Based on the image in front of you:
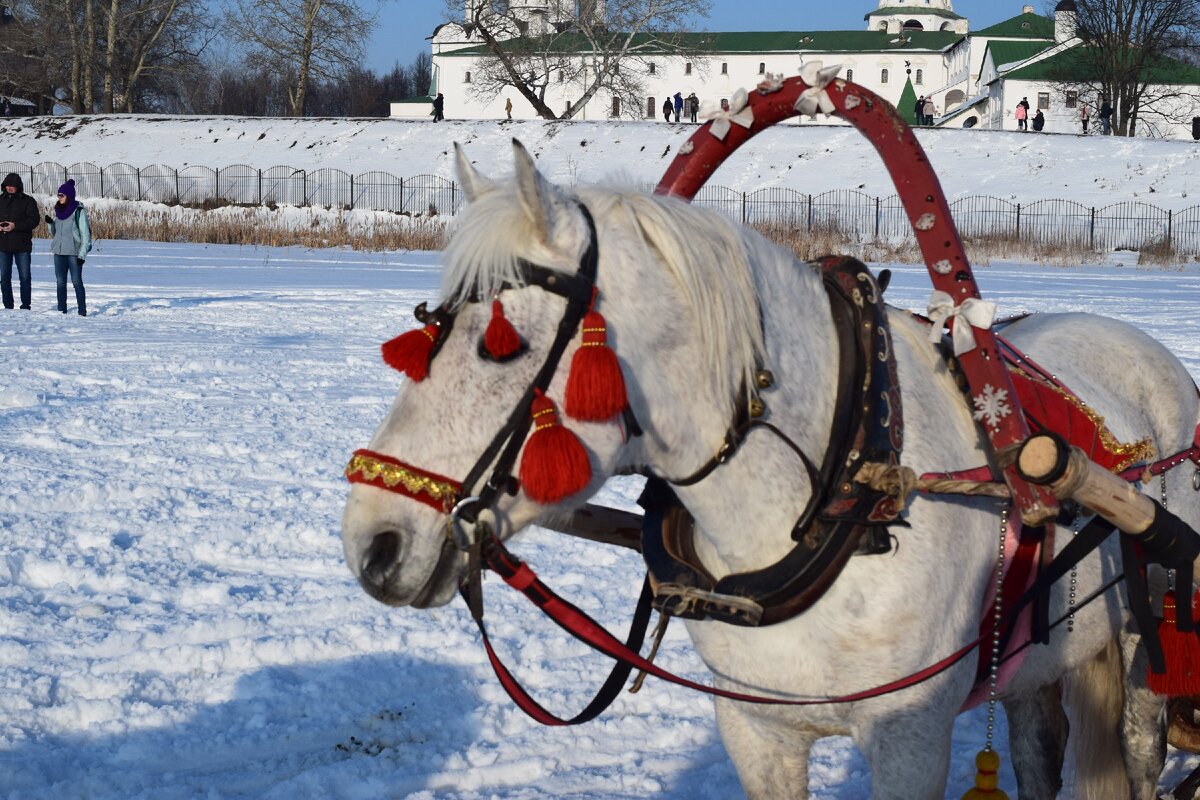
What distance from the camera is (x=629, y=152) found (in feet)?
150

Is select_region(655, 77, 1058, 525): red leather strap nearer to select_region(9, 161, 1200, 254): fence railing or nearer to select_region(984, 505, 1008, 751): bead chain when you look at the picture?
select_region(984, 505, 1008, 751): bead chain

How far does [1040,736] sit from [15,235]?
49.4ft

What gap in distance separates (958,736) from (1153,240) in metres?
35.2

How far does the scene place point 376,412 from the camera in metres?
9.54

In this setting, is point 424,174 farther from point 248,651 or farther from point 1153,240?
point 248,651

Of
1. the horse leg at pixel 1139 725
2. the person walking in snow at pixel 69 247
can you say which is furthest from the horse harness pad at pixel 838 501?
the person walking in snow at pixel 69 247

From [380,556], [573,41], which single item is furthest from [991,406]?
[573,41]

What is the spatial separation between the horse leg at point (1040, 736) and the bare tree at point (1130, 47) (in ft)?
193

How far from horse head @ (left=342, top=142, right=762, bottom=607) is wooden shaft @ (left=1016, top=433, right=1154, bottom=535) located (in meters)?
0.81

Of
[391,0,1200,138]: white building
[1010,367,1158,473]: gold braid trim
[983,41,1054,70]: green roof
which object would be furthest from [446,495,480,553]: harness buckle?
[983,41,1054,70]: green roof

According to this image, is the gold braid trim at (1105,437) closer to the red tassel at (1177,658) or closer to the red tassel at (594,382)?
the red tassel at (1177,658)

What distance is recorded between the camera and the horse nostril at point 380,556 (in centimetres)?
213

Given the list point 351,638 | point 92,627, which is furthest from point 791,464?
point 92,627

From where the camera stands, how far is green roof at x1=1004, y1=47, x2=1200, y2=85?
5891 cm
